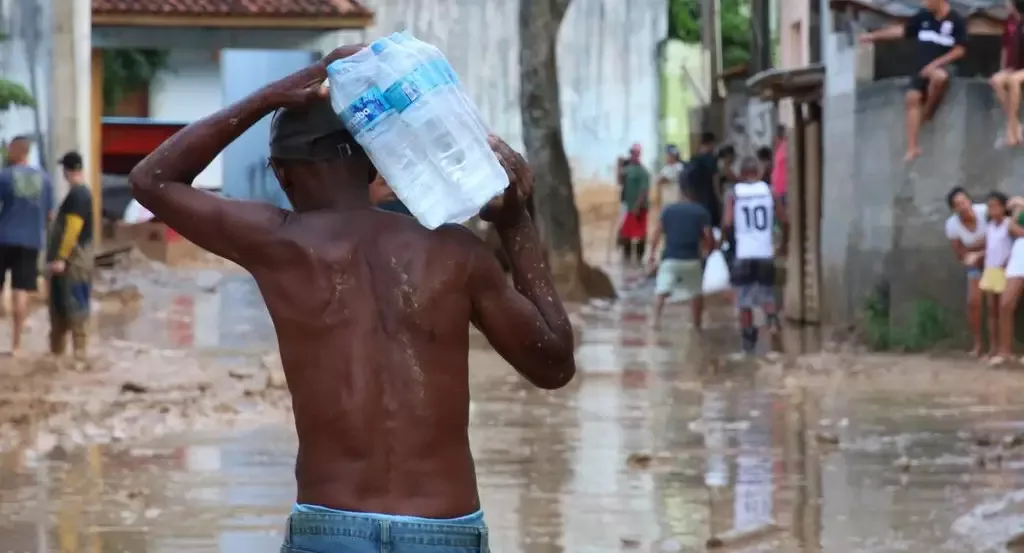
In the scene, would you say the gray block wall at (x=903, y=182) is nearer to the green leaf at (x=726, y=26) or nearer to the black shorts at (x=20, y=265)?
the black shorts at (x=20, y=265)

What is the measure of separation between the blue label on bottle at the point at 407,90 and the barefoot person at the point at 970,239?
11547 mm

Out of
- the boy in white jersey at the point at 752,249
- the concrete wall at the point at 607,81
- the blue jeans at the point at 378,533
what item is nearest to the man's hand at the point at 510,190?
the blue jeans at the point at 378,533

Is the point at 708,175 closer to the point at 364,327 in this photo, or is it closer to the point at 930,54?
the point at 930,54

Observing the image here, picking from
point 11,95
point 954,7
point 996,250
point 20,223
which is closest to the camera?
point 996,250

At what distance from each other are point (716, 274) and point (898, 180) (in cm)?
178

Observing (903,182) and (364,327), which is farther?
(903,182)

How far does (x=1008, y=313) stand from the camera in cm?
1387

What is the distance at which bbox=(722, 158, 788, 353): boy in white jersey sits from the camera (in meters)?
15.3

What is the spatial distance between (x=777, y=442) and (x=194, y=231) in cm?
699

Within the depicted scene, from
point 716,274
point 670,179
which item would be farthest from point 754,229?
point 670,179

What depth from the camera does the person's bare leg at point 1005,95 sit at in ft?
47.7

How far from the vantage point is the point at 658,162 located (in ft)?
126

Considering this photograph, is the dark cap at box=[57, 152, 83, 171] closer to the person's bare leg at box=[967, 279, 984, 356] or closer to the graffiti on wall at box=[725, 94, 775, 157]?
the person's bare leg at box=[967, 279, 984, 356]

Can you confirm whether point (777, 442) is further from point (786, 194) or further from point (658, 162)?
point (658, 162)
